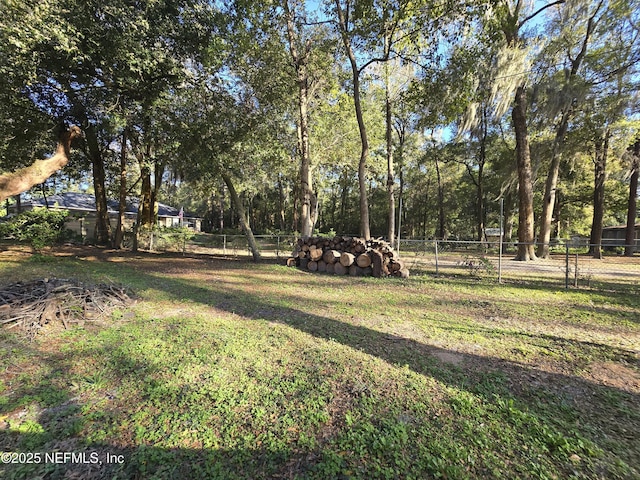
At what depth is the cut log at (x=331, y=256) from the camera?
938 centimetres

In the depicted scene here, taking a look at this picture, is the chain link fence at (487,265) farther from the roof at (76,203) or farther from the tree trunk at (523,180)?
the roof at (76,203)

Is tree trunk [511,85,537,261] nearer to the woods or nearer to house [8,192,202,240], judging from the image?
the woods

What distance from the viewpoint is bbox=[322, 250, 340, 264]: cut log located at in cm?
938

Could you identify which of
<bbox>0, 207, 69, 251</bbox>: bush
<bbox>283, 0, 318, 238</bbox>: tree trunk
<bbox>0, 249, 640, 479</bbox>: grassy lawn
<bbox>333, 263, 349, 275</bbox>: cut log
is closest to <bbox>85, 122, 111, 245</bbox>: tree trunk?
<bbox>0, 207, 69, 251</bbox>: bush

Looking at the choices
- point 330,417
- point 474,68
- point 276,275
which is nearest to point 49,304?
point 330,417

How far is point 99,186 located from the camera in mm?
14328

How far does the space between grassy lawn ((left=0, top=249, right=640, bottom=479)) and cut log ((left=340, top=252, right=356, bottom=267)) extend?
161 inches

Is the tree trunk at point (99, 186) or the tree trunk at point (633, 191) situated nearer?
the tree trunk at point (99, 186)

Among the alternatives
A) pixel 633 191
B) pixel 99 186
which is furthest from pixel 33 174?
pixel 633 191

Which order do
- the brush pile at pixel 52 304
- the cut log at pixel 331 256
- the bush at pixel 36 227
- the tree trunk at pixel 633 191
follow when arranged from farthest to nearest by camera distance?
1. the tree trunk at pixel 633 191
2. the bush at pixel 36 227
3. the cut log at pixel 331 256
4. the brush pile at pixel 52 304

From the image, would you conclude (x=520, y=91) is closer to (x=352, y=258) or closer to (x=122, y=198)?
(x=352, y=258)

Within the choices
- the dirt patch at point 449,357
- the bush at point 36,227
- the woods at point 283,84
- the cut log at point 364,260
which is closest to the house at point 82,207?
the woods at point 283,84

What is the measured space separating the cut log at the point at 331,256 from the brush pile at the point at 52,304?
566cm

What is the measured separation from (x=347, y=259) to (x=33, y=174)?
7522 millimetres
